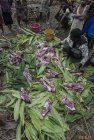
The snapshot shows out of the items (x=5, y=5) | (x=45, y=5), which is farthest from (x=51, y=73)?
(x=45, y=5)

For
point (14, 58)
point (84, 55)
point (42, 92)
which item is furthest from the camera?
point (84, 55)

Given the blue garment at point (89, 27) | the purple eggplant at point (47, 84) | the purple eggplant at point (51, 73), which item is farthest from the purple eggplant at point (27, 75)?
the blue garment at point (89, 27)

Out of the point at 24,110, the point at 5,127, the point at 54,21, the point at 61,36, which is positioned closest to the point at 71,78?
the point at 24,110

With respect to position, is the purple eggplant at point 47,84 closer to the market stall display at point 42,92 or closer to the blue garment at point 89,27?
the market stall display at point 42,92

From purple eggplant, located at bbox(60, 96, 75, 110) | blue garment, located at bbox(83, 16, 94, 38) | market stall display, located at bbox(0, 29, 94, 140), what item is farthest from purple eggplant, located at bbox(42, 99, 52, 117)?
blue garment, located at bbox(83, 16, 94, 38)

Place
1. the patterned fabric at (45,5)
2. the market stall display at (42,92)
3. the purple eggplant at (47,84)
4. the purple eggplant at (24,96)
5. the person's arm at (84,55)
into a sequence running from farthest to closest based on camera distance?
1. the patterned fabric at (45,5)
2. the person's arm at (84,55)
3. the purple eggplant at (47,84)
4. the purple eggplant at (24,96)
5. the market stall display at (42,92)

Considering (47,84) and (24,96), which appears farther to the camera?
(47,84)

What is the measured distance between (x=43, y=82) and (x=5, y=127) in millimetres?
1400

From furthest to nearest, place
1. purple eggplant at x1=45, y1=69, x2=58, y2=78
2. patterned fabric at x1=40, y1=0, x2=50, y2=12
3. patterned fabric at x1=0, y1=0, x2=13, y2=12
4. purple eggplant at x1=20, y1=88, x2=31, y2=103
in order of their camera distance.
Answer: patterned fabric at x1=40, y1=0, x2=50, y2=12 → patterned fabric at x1=0, y1=0, x2=13, y2=12 → purple eggplant at x1=45, y1=69, x2=58, y2=78 → purple eggplant at x1=20, y1=88, x2=31, y2=103

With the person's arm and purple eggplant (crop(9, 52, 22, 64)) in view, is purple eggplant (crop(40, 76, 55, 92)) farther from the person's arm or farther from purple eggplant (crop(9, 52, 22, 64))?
the person's arm

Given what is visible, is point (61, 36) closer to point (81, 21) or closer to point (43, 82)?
point (81, 21)

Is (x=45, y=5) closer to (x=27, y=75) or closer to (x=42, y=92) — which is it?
(x=27, y=75)

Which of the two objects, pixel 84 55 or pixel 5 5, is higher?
pixel 5 5

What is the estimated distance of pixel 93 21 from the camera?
8273 mm
